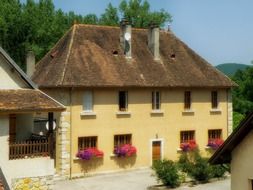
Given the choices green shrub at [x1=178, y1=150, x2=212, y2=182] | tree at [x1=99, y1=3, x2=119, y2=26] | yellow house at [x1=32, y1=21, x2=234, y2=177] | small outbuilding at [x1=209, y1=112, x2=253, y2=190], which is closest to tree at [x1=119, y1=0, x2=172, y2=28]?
tree at [x1=99, y1=3, x2=119, y2=26]

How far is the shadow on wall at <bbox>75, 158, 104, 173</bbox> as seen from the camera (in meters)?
→ 29.0

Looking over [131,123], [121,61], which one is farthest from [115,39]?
[131,123]

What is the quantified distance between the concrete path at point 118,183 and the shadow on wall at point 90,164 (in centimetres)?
72

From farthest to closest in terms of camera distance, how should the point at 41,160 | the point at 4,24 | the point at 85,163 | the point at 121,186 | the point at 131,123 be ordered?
the point at 4,24 → the point at 131,123 → the point at 85,163 → the point at 121,186 → the point at 41,160

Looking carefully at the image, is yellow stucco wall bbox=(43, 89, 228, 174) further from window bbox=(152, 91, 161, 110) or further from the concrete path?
the concrete path

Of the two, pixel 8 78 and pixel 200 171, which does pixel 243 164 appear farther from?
pixel 200 171

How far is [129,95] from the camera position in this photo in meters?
30.8

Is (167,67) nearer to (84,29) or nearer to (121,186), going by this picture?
(84,29)

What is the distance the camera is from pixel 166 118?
32406mm

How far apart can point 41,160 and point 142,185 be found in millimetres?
6912

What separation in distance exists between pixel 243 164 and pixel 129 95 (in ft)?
59.1

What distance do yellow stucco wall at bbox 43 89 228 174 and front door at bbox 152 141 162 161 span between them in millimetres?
345

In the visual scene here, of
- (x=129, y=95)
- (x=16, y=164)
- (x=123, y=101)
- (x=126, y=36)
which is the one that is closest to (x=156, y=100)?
(x=129, y=95)

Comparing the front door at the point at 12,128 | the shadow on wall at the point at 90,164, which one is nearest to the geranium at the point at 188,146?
the shadow on wall at the point at 90,164
